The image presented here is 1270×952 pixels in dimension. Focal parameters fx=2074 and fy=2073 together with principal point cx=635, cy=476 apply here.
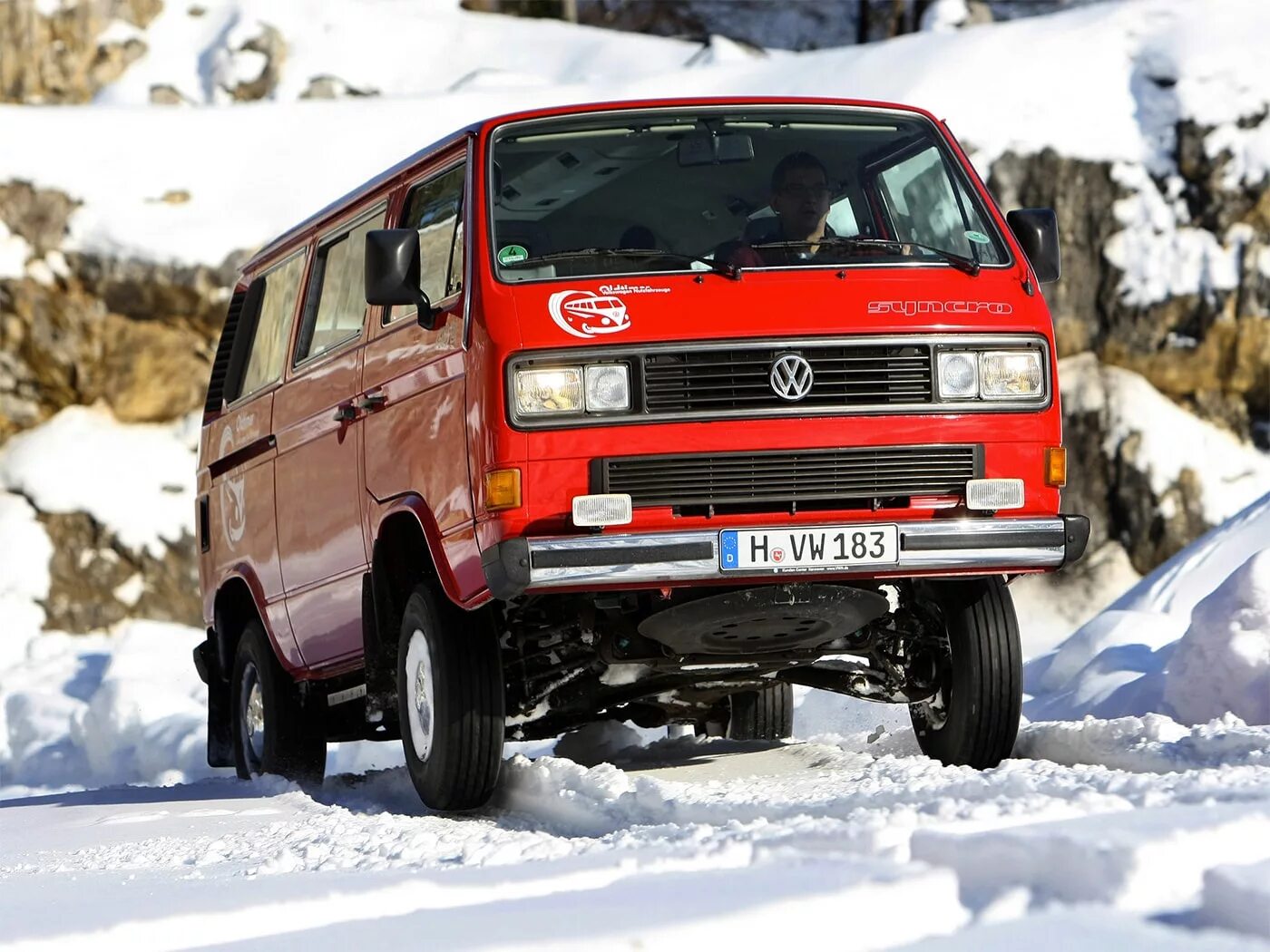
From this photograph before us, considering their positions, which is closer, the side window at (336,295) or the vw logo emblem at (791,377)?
the vw logo emblem at (791,377)

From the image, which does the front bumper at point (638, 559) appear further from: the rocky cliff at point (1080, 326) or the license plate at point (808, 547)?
the rocky cliff at point (1080, 326)

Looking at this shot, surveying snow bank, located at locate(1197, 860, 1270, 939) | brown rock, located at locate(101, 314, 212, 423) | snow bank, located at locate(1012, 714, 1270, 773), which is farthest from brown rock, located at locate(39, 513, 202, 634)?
snow bank, located at locate(1197, 860, 1270, 939)

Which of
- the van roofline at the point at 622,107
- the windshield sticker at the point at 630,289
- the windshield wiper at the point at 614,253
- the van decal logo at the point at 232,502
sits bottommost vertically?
the van decal logo at the point at 232,502

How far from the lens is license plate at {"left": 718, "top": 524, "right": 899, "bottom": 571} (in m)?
5.90

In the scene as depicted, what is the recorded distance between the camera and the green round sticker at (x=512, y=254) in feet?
20.7

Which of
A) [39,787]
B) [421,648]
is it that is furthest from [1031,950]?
[39,787]

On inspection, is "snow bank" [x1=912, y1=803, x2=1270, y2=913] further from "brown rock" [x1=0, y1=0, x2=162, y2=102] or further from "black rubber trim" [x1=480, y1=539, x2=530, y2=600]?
"brown rock" [x1=0, y1=0, x2=162, y2=102]

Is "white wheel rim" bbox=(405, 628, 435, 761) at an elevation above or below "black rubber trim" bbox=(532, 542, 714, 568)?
below

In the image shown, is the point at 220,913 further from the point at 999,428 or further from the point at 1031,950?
the point at 999,428

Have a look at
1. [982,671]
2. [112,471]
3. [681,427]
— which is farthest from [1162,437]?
[681,427]

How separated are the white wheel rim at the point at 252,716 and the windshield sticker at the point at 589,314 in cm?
333

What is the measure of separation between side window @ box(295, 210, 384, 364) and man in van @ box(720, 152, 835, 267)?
155 cm

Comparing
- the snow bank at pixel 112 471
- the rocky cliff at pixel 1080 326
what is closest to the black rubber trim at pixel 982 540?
the rocky cliff at pixel 1080 326

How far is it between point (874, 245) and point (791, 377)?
68cm
